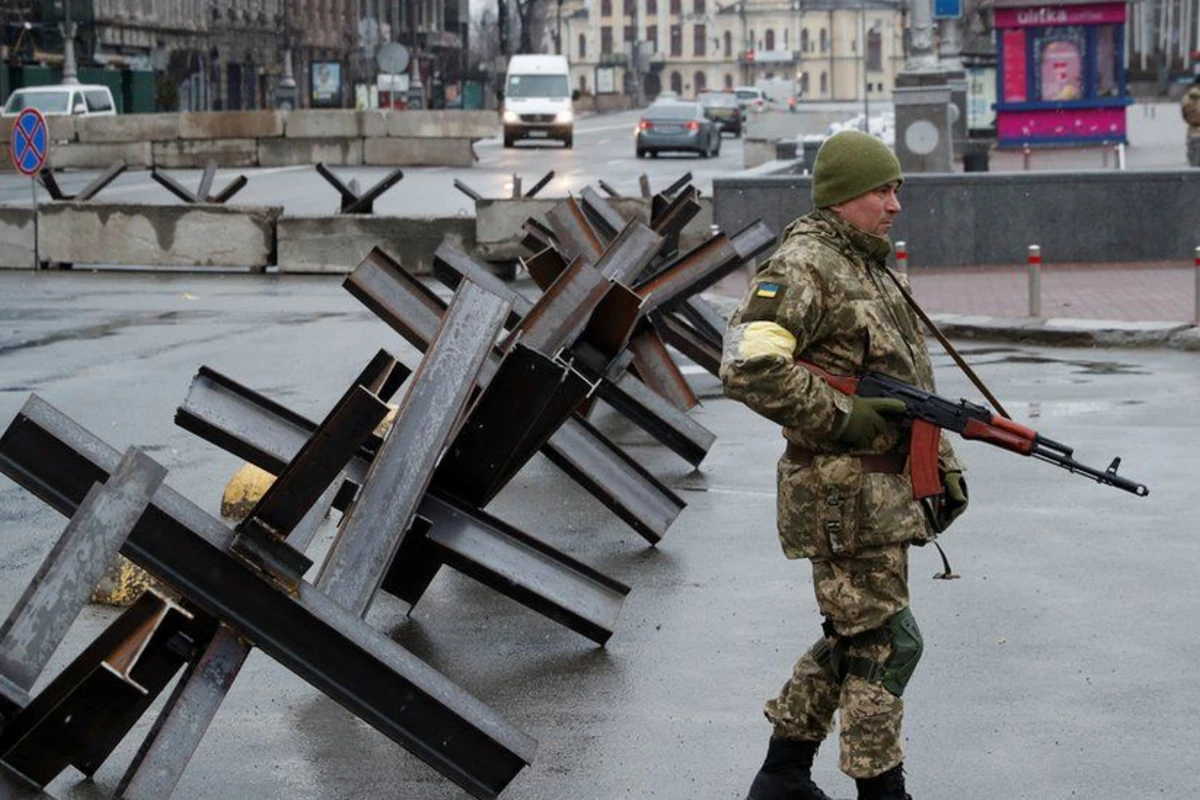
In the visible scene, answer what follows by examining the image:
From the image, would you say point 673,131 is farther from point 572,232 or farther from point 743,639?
point 743,639

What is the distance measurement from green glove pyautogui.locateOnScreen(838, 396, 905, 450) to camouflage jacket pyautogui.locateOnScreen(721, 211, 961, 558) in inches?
0.8

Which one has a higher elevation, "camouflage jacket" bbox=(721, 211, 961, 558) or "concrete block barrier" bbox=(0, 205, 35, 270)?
"camouflage jacket" bbox=(721, 211, 961, 558)

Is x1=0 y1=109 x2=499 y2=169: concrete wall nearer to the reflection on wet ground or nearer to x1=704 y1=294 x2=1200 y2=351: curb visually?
x1=704 y1=294 x2=1200 y2=351: curb

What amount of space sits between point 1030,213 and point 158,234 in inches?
373

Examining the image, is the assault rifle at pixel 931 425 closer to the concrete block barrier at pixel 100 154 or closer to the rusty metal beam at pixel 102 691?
the rusty metal beam at pixel 102 691

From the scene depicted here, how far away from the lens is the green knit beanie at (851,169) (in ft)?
17.6

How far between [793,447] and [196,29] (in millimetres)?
78695

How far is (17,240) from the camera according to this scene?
2466cm

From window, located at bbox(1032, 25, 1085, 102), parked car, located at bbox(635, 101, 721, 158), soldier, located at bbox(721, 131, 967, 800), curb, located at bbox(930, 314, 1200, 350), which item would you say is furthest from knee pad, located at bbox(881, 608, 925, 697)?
parked car, located at bbox(635, 101, 721, 158)

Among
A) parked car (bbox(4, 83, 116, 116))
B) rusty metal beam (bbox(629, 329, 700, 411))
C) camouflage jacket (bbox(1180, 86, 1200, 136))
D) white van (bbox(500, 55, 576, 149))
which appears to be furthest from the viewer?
white van (bbox(500, 55, 576, 149))

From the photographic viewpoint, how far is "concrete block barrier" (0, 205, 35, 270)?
24.6 metres

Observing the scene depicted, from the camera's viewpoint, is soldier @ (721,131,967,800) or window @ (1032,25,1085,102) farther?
window @ (1032,25,1085,102)

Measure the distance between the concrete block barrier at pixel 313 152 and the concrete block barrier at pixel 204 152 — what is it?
257mm

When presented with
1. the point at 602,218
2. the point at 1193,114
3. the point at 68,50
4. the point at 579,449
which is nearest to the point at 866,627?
the point at 579,449
